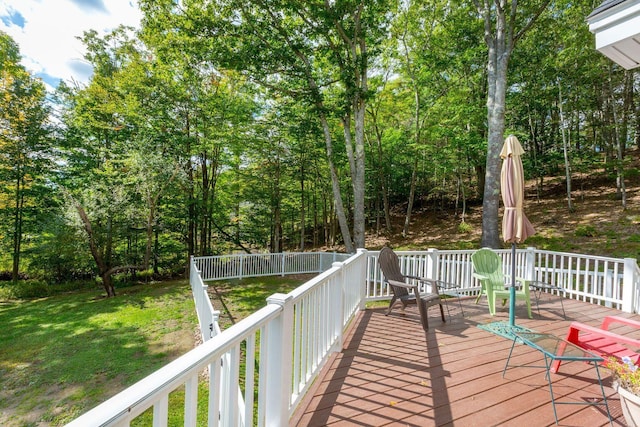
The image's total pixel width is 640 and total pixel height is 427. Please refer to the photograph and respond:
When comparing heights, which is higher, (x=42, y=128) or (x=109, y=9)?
(x=109, y=9)

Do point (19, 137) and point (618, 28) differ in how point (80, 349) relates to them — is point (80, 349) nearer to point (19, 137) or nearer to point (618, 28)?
point (618, 28)

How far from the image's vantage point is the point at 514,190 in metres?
3.62

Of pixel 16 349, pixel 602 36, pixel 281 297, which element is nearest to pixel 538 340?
pixel 281 297

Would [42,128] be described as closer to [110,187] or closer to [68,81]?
[68,81]

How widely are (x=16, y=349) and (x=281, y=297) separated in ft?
26.9

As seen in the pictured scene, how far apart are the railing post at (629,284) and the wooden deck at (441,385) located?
124 centimetres

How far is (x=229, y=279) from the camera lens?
1159 cm

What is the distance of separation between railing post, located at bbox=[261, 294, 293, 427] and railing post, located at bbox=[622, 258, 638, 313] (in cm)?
579

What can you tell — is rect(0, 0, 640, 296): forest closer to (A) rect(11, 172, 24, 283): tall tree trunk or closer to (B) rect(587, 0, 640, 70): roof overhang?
(A) rect(11, 172, 24, 283): tall tree trunk

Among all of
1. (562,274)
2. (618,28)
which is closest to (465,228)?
(562,274)

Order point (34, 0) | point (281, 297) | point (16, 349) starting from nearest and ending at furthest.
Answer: point (281, 297)
point (16, 349)
point (34, 0)

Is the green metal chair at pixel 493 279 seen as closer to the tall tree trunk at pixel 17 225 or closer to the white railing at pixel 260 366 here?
the white railing at pixel 260 366

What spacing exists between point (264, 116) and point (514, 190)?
11.7 meters

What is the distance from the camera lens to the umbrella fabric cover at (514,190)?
3.59 metres
